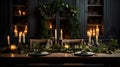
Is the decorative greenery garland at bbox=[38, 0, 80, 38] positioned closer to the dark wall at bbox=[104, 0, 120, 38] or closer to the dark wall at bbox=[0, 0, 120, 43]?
the dark wall at bbox=[0, 0, 120, 43]

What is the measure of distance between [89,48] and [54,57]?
797mm

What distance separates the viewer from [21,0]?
6.71 meters

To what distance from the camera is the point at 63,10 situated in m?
6.44

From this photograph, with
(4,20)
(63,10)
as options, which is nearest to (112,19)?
(63,10)

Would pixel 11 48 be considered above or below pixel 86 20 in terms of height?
below

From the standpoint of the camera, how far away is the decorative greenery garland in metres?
6.33
